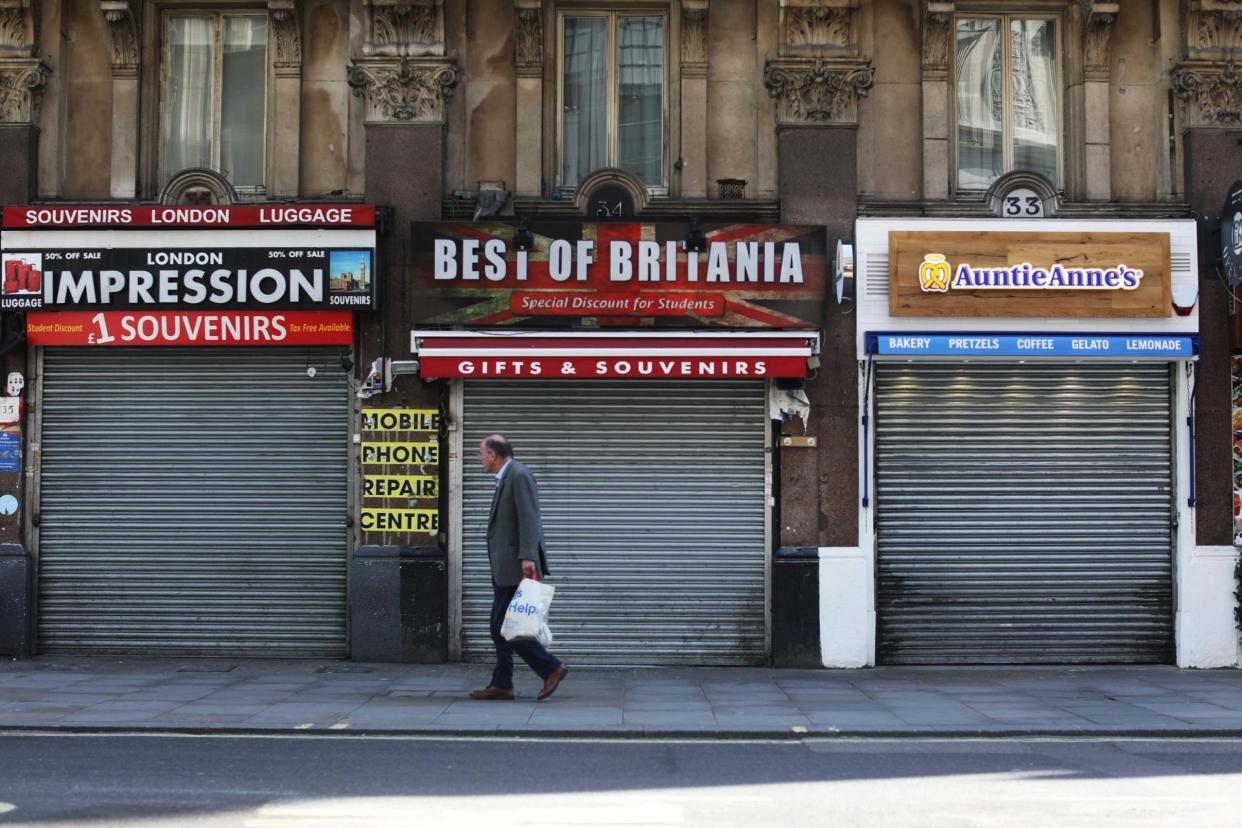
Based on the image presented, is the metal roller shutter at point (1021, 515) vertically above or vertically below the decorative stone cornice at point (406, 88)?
below

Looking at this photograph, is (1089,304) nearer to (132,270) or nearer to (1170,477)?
(1170,477)

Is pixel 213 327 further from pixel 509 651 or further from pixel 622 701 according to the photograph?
pixel 622 701

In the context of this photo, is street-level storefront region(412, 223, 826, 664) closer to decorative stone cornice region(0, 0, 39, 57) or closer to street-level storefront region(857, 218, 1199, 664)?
street-level storefront region(857, 218, 1199, 664)

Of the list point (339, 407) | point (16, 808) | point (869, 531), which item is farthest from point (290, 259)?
point (16, 808)

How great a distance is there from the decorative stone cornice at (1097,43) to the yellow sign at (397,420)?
7952 mm

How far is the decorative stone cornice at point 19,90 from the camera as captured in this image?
13.8 meters

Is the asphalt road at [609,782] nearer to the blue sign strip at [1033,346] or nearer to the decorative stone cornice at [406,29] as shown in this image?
the blue sign strip at [1033,346]

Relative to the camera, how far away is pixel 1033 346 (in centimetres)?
1330

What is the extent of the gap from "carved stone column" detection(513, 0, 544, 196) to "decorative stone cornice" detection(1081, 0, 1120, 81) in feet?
19.0

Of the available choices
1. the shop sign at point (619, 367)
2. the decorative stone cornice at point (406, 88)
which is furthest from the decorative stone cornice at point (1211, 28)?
the decorative stone cornice at point (406, 88)

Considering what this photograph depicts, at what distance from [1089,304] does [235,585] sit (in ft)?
30.3

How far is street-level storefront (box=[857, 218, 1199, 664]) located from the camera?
13.4 meters

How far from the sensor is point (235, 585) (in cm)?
1362

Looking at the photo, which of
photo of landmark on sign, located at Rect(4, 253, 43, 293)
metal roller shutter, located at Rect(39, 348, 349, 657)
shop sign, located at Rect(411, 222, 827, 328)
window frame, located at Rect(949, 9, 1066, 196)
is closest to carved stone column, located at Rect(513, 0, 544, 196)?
shop sign, located at Rect(411, 222, 827, 328)
